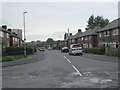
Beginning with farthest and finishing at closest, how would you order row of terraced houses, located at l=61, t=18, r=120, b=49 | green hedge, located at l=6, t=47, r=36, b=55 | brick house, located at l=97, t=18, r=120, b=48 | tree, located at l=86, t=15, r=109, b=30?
tree, located at l=86, t=15, r=109, b=30
green hedge, located at l=6, t=47, r=36, b=55
row of terraced houses, located at l=61, t=18, r=120, b=49
brick house, located at l=97, t=18, r=120, b=48

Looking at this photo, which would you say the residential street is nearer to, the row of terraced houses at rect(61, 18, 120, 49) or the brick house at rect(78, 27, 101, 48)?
the row of terraced houses at rect(61, 18, 120, 49)

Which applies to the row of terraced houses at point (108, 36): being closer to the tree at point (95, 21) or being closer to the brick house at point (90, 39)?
the brick house at point (90, 39)

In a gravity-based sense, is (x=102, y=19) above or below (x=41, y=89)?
above

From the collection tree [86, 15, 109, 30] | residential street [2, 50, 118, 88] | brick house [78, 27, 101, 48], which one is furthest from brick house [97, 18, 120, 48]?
tree [86, 15, 109, 30]

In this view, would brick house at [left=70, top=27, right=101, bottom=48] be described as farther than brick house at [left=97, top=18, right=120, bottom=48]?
Yes

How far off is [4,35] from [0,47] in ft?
20.0

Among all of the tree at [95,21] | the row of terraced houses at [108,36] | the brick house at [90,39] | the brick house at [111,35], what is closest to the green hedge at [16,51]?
the row of terraced houses at [108,36]

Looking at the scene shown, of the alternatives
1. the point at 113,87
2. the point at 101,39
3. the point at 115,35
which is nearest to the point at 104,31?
the point at 101,39

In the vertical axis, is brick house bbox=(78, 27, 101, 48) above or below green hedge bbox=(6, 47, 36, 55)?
above

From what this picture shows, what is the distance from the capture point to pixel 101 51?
48250mm

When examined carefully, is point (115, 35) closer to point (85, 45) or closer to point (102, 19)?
point (85, 45)

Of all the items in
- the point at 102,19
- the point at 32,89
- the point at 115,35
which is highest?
the point at 102,19

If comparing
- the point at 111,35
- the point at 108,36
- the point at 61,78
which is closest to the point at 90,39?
the point at 108,36

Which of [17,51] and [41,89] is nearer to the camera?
[41,89]
